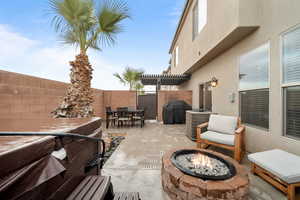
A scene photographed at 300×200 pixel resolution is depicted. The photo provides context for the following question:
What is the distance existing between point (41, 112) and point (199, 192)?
3.91m

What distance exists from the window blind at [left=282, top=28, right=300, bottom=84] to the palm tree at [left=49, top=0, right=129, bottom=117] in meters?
3.36

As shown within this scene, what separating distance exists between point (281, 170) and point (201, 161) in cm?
103

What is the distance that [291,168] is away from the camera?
1.80 m

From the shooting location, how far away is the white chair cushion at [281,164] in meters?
1.68

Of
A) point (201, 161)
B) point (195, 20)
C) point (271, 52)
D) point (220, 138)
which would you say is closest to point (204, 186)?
point (201, 161)

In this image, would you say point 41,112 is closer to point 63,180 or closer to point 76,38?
point 76,38

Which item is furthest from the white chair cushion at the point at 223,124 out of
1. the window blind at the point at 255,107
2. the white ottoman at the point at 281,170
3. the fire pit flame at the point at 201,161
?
the fire pit flame at the point at 201,161

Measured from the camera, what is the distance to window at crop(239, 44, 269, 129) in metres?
3.04

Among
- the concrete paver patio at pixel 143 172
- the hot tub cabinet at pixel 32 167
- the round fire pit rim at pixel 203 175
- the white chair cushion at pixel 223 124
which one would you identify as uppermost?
the hot tub cabinet at pixel 32 167

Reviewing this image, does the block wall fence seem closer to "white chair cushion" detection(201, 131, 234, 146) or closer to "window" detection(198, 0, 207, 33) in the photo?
"white chair cushion" detection(201, 131, 234, 146)

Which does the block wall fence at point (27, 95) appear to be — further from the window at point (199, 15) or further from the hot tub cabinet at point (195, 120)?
the window at point (199, 15)

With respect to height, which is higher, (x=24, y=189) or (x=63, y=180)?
(x=24, y=189)

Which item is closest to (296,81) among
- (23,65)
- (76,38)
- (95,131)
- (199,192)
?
(199,192)

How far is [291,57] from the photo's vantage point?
97.4 inches
